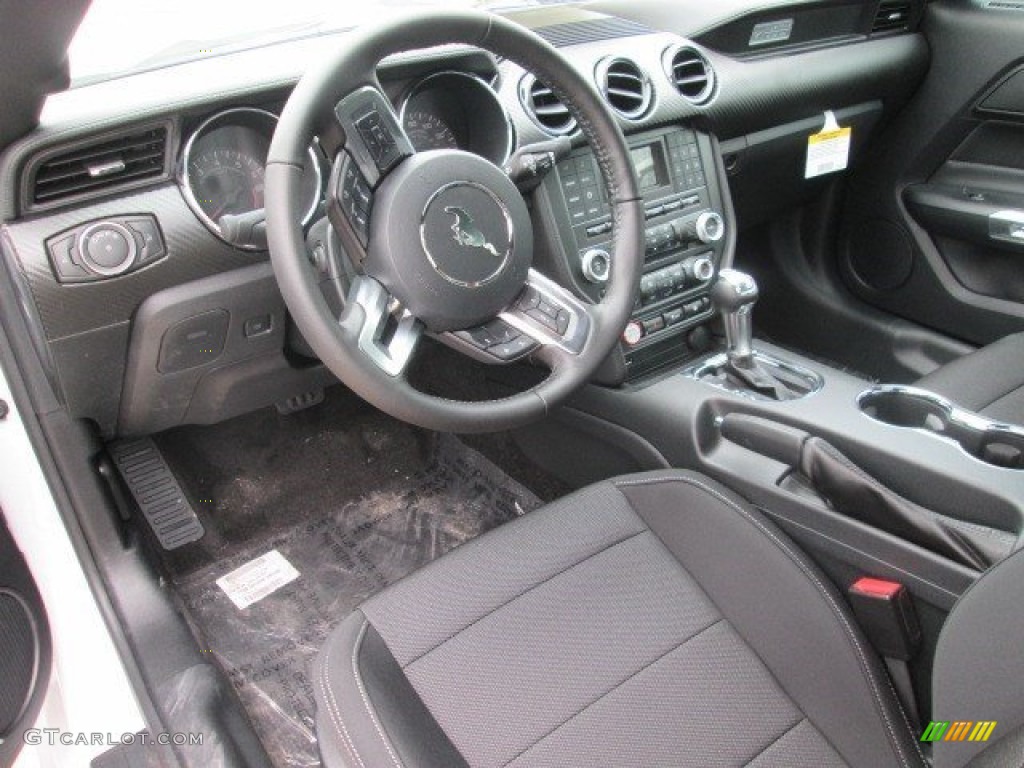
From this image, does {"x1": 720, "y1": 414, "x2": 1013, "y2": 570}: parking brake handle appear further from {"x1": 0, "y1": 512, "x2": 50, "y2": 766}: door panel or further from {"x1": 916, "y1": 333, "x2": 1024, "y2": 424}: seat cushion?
{"x1": 0, "y1": 512, "x2": 50, "y2": 766}: door panel

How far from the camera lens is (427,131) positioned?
1.55 meters

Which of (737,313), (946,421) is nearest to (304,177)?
(737,313)

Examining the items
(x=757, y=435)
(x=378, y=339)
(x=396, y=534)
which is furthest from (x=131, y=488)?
(x=757, y=435)

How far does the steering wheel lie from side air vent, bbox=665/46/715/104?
0.61 m

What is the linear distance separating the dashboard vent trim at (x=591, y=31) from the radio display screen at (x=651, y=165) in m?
0.24

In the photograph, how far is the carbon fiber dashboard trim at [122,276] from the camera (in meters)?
1.30

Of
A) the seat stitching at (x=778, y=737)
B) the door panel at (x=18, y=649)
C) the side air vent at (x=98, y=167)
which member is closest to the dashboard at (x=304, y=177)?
the side air vent at (x=98, y=167)

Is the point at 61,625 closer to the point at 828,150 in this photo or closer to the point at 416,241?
the point at 416,241

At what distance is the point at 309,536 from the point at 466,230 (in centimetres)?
104

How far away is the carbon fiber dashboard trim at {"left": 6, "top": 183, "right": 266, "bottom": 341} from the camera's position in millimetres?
1300

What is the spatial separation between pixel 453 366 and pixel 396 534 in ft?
1.27

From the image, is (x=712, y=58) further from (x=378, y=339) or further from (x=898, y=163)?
(x=378, y=339)

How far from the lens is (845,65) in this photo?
84.6 inches

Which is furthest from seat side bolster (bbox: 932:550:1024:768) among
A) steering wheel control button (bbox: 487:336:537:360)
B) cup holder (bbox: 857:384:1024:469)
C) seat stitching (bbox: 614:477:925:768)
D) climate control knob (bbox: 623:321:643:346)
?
climate control knob (bbox: 623:321:643:346)
